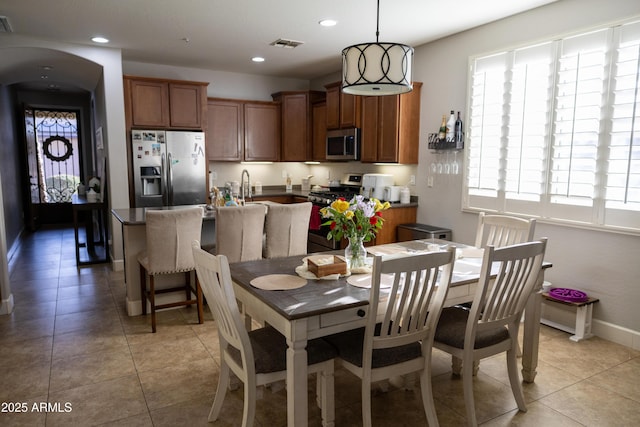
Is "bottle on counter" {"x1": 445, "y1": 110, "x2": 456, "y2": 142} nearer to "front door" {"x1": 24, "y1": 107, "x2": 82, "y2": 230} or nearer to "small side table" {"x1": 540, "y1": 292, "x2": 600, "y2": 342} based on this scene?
"small side table" {"x1": 540, "y1": 292, "x2": 600, "y2": 342}

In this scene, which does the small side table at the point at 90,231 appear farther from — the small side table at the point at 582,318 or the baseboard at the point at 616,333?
the baseboard at the point at 616,333

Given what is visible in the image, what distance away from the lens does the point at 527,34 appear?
3.73 metres

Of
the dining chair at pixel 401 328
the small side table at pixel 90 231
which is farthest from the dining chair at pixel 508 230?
the small side table at pixel 90 231

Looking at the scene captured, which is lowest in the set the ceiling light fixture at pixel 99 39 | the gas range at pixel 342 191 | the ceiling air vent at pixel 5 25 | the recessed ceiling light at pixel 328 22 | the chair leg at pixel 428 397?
the chair leg at pixel 428 397

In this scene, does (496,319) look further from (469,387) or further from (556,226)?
(556,226)

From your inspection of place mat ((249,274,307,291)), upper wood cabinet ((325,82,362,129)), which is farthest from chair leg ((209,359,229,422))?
upper wood cabinet ((325,82,362,129))

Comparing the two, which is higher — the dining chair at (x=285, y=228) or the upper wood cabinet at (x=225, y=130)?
the upper wood cabinet at (x=225, y=130)

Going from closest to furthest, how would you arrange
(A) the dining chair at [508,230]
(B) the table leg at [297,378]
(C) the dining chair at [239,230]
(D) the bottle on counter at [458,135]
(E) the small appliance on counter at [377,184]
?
(B) the table leg at [297,378] < (A) the dining chair at [508,230] < (C) the dining chair at [239,230] < (D) the bottle on counter at [458,135] < (E) the small appliance on counter at [377,184]

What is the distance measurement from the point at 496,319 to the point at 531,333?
0.53m

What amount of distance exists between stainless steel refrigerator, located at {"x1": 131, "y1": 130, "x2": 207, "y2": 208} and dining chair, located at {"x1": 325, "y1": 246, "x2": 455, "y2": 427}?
3944 mm

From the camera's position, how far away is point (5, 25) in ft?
13.4

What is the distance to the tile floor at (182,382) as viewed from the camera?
7.68 feet

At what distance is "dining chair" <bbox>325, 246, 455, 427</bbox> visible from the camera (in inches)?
73.6

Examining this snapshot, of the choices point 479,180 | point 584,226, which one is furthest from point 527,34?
point 584,226
